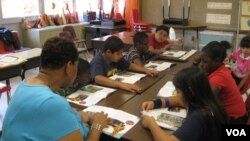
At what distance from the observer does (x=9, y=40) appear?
4.81 metres

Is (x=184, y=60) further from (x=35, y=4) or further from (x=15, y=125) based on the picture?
(x=35, y=4)

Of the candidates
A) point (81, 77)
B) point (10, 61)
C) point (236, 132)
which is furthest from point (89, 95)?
point (10, 61)

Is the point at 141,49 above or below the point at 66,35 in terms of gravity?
below

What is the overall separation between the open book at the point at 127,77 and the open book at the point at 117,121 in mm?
616

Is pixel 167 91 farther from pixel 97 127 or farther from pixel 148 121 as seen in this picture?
pixel 97 127

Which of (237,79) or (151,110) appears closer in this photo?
(151,110)

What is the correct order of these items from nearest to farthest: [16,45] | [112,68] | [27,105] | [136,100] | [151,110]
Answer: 1. [27,105]
2. [151,110]
3. [136,100]
4. [112,68]
5. [16,45]

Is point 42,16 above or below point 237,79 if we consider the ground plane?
above

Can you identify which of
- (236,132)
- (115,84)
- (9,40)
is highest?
(9,40)

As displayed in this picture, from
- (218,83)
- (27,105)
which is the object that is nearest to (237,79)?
(218,83)

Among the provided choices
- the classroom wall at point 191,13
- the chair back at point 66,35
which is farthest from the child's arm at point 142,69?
the classroom wall at point 191,13

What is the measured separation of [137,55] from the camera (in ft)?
9.95

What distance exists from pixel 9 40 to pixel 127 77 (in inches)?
126

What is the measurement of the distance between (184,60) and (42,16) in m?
3.98
